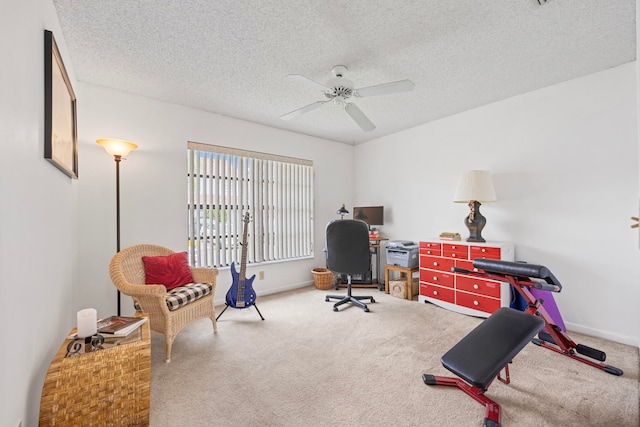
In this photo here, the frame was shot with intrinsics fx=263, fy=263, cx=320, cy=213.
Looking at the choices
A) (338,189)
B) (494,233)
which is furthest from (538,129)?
(338,189)

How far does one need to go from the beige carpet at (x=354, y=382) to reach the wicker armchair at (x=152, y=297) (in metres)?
0.23

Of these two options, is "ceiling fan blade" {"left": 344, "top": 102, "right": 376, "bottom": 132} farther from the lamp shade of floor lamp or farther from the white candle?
the white candle

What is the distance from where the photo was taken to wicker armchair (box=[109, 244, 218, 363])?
6.98ft

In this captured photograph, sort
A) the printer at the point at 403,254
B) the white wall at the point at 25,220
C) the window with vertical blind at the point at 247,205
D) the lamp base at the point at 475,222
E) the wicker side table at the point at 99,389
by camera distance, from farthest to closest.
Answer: the printer at the point at 403,254 < the window with vertical blind at the point at 247,205 < the lamp base at the point at 475,222 < the wicker side table at the point at 99,389 < the white wall at the point at 25,220

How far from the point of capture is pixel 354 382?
183 centimetres

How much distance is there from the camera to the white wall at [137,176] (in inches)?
108

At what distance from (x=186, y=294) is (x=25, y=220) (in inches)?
52.3

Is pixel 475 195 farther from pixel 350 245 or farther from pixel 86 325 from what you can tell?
pixel 86 325

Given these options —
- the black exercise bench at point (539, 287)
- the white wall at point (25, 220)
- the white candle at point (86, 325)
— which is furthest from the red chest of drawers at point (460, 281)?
the white wall at point (25, 220)

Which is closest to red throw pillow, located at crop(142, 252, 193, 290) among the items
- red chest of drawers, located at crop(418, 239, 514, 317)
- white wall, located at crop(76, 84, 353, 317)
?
white wall, located at crop(76, 84, 353, 317)

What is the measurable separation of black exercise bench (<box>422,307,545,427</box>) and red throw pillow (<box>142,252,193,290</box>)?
7.55 feet

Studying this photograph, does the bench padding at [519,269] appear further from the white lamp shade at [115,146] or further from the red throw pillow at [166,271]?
the white lamp shade at [115,146]

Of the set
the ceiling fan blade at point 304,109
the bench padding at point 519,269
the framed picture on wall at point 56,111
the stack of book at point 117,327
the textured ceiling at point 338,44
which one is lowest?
the stack of book at point 117,327

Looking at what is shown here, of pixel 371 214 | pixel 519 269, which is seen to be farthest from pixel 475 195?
pixel 371 214
